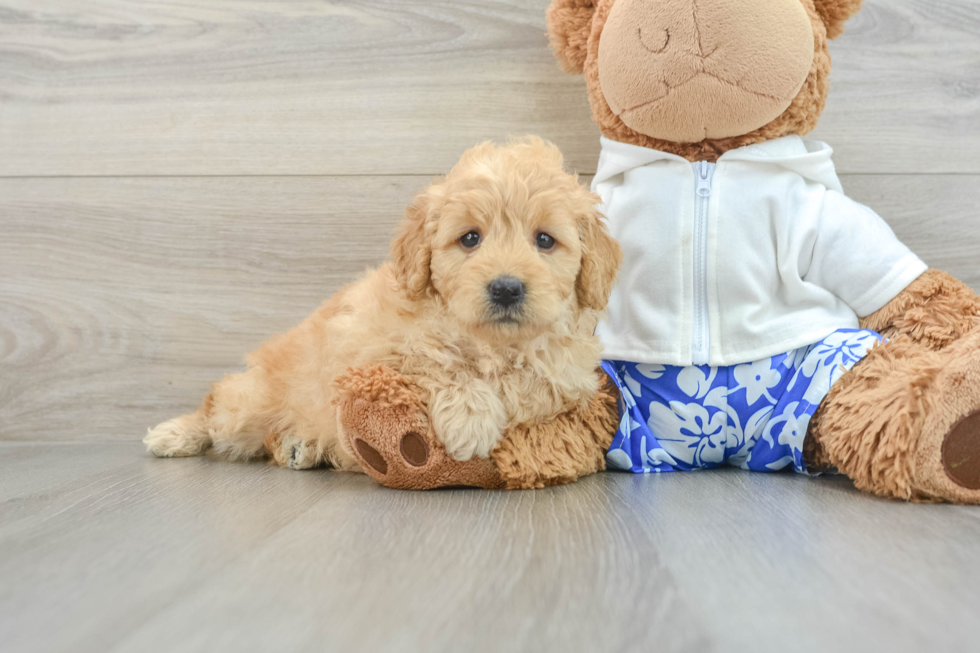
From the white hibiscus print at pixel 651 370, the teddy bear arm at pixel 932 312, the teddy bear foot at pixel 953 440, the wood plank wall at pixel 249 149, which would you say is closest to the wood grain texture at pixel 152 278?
the wood plank wall at pixel 249 149

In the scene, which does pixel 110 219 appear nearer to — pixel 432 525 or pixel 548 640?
pixel 432 525

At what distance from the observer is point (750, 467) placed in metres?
1.35

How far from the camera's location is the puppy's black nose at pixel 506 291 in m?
1.08

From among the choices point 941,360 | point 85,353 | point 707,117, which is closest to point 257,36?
point 85,353

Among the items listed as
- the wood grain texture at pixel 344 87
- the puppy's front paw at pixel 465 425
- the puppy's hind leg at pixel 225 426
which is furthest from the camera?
the wood grain texture at pixel 344 87

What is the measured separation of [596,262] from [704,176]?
0.31 m

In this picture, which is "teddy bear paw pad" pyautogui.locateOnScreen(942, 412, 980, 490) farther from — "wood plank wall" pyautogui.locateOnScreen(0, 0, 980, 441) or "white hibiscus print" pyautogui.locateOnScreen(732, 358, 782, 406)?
"wood plank wall" pyautogui.locateOnScreen(0, 0, 980, 441)

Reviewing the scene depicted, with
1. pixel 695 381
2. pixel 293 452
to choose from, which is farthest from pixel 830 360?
pixel 293 452

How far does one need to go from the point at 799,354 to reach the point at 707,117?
0.45m

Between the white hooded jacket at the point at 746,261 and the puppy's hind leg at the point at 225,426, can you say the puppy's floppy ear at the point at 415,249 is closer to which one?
the white hooded jacket at the point at 746,261

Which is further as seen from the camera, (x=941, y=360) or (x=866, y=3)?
(x=866, y=3)

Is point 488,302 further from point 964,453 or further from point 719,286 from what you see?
point 964,453

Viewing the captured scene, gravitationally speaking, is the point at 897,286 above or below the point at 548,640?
above

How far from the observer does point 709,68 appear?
48.9 inches
